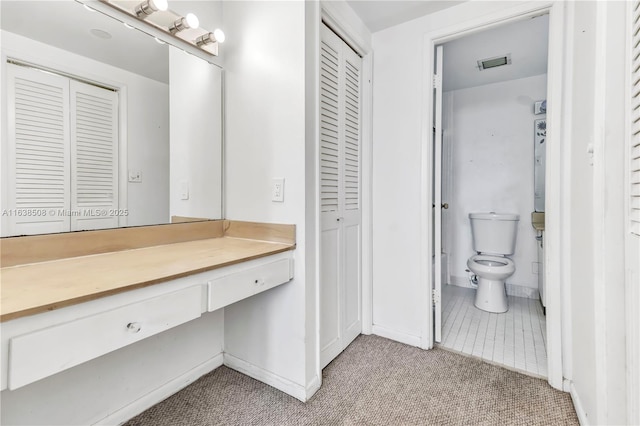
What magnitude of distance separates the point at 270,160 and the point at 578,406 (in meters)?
1.86

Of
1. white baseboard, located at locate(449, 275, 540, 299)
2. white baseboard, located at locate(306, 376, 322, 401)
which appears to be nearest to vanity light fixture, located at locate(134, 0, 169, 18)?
white baseboard, located at locate(306, 376, 322, 401)

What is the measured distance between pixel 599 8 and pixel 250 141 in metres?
1.52

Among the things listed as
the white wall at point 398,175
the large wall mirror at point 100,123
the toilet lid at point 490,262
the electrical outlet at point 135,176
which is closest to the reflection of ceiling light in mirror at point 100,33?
the large wall mirror at point 100,123

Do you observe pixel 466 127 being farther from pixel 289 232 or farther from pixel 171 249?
pixel 171 249

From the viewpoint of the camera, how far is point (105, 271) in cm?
96

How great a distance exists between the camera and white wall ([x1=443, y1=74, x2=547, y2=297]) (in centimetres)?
294

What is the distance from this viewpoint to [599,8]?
1040 mm

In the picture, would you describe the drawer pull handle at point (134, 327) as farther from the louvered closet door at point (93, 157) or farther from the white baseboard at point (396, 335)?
the white baseboard at point (396, 335)

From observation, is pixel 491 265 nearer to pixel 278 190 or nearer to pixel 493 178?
pixel 493 178

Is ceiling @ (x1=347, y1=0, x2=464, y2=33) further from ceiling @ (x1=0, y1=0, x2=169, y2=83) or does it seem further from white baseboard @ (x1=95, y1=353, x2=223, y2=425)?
white baseboard @ (x1=95, y1=353, x2=223, y2=425)

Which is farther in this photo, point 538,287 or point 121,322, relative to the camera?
point 538,287

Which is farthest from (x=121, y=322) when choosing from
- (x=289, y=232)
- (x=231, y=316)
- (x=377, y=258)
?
(x=377, y=258)

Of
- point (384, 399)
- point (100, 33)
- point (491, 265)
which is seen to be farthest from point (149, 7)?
point (491, 265)

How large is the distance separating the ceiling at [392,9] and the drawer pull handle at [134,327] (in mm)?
2008
